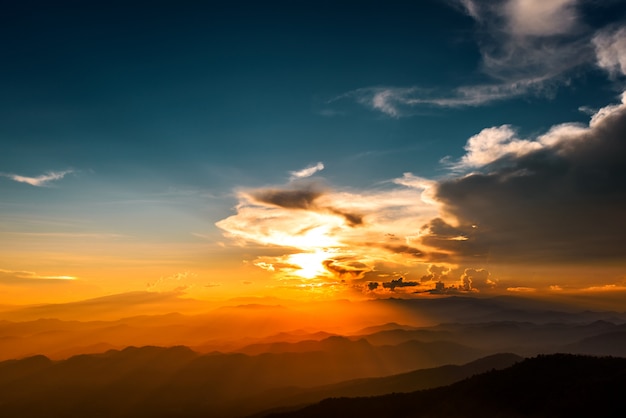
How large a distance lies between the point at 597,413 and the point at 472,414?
27316mm

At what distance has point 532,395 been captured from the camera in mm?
96250

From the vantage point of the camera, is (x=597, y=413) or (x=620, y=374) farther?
(x=620, y=374)

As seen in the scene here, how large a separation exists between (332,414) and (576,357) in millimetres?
77964

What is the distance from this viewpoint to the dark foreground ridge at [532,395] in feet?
273

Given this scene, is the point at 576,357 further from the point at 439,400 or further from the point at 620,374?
the point at 439,400

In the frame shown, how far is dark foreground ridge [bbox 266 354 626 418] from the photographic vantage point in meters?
83.1

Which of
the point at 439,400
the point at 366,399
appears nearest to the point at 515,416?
the point at 439,400

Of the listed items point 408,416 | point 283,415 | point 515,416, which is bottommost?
point 283,415

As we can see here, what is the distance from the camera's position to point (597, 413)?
A: 258 feet

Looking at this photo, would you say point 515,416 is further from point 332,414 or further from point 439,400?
point 332,414

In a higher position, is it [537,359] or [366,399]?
[537,359]

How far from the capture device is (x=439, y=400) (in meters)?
118

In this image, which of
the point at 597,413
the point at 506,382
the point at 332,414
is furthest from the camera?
the point at 332,414

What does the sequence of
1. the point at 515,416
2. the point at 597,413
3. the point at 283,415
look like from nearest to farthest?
the point at 597,413
the point at 515,416
the point at 283,415
